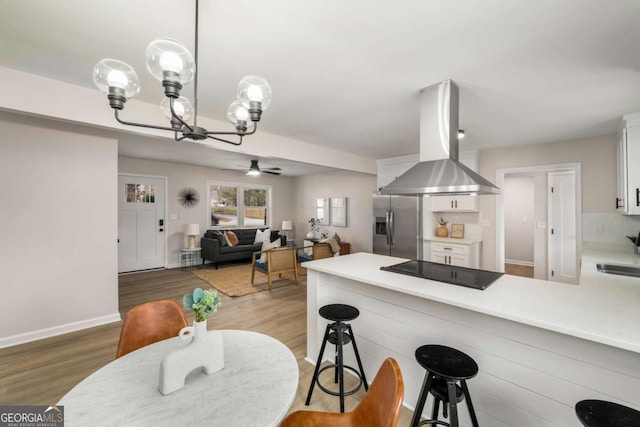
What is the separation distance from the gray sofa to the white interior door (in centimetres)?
618

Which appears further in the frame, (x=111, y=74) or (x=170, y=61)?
(x=111, y=74)

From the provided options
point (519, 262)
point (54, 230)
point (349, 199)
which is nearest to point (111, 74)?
point (54, 230)

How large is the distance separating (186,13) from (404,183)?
1.79m

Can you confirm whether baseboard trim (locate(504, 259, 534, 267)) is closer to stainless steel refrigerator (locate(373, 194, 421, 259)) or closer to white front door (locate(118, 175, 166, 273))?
stainless steel refrigerator (locate(373, 194, 421, 259))

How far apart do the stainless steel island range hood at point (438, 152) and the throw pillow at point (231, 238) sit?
4904mm

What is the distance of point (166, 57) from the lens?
109 cm

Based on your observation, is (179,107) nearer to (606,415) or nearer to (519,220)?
(606,415)

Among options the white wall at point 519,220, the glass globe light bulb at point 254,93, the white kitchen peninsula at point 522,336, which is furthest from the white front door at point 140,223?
the white wall at point 519,220

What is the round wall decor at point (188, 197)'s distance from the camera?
6207mm

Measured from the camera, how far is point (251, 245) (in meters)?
6.48

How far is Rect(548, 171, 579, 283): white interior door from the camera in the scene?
184 inches

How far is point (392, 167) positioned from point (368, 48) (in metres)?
3.76

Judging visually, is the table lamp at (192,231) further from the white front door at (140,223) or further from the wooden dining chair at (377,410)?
the wooden dining chair at (377,410)

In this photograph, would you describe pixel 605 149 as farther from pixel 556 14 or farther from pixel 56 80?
pixel 56 80
